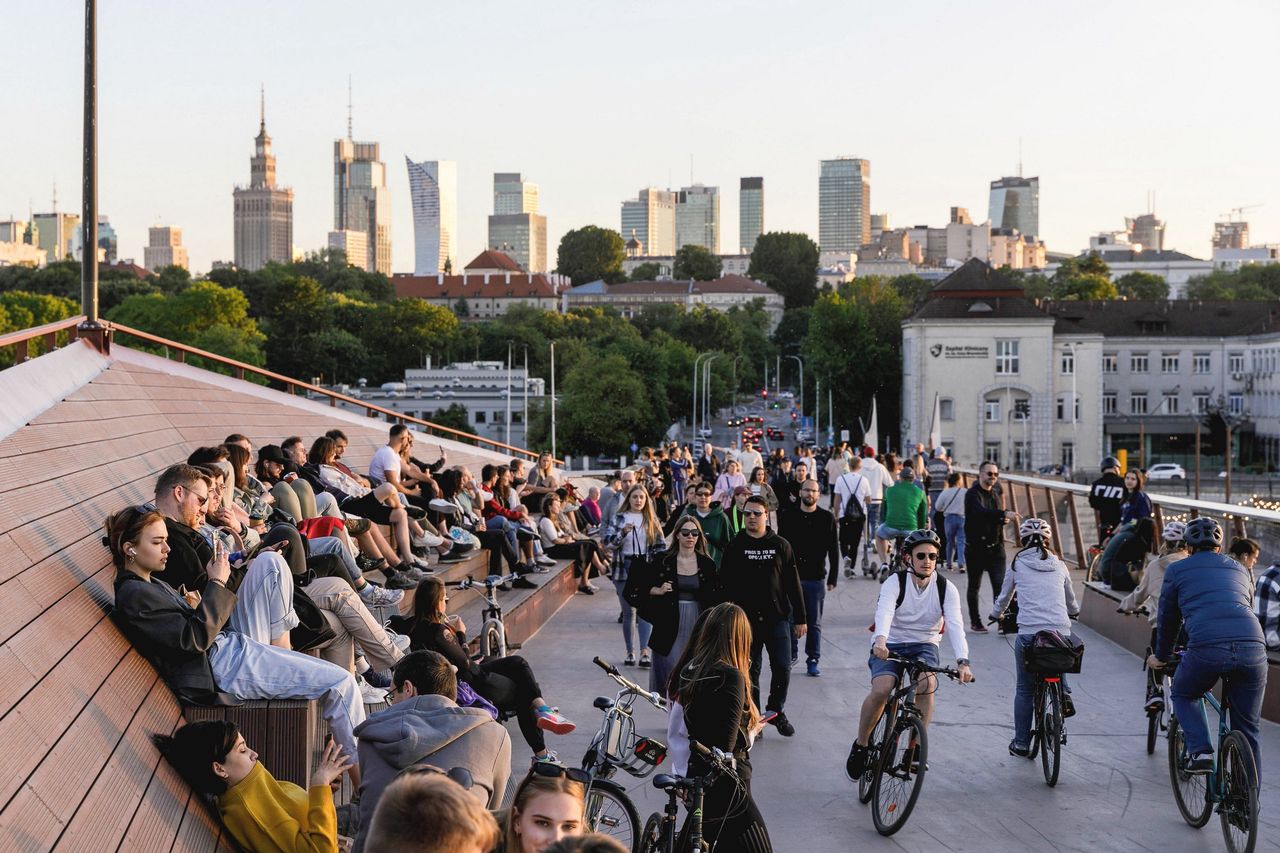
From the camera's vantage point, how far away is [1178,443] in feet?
360

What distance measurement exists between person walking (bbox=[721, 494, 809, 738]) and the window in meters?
88.2

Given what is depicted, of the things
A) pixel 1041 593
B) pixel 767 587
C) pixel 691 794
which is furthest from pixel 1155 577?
pixel 691 794

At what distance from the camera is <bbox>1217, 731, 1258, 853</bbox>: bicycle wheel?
7.85 m

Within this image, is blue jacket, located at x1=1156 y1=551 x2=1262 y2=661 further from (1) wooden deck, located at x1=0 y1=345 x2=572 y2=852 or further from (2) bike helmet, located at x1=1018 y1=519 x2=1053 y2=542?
(1) wooden deck, located at x1=0 y1=345 x2=572 y2=852

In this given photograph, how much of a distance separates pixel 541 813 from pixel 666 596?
6.63 metres

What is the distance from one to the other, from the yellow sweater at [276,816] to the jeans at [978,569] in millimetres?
11296

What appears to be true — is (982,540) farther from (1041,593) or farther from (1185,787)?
(1185,787)

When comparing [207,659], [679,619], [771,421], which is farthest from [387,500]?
[771,421]

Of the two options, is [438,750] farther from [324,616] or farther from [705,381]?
[705,381]

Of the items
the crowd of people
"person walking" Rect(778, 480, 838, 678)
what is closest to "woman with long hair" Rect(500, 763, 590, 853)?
the crowd of people

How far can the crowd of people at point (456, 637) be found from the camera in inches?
234

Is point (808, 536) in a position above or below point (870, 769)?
above

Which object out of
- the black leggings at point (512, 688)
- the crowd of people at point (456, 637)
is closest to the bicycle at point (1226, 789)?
the crowd of people at point (456, 637)

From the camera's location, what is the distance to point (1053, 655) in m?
9.81
